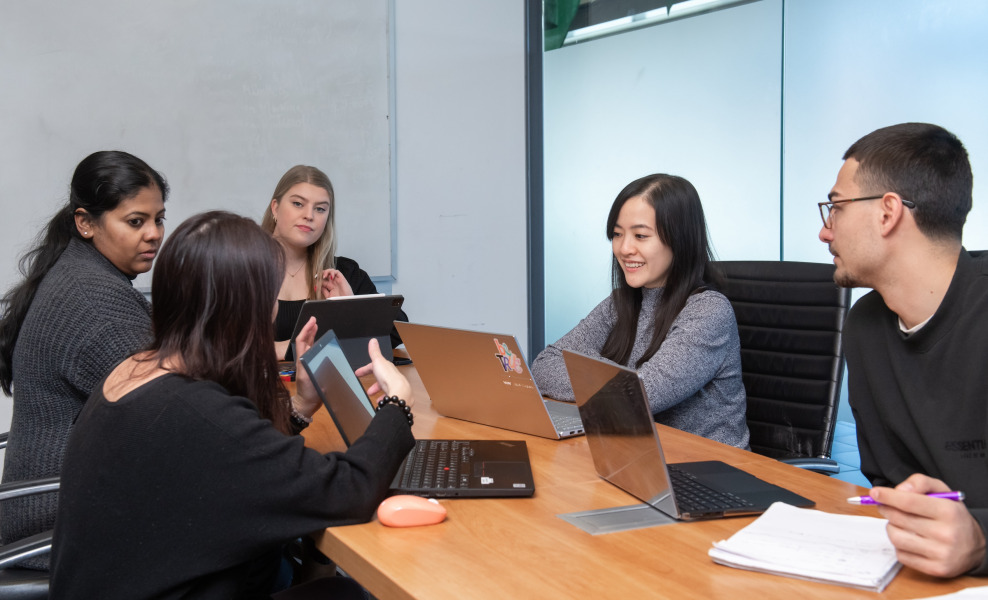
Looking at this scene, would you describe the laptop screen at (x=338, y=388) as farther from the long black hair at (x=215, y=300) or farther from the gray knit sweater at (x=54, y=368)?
the gray knit sweater at (x=54, y=368)

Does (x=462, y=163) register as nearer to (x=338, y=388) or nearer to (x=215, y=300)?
(x=338, y=388)

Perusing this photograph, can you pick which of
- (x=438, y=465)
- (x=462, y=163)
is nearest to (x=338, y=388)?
(x=438, y=465)

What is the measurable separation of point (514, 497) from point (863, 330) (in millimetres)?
735

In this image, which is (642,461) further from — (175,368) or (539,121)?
(539,121)

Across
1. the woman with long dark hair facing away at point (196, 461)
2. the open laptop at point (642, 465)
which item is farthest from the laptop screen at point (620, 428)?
the woman with long dark hair facing away at point (196, 461)

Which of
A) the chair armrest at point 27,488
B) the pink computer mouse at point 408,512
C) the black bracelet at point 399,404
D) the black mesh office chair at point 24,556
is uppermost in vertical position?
the black bracelet at point 399,404

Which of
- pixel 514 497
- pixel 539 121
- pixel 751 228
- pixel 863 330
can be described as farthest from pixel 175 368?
pixel 539 121

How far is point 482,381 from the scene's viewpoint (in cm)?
174

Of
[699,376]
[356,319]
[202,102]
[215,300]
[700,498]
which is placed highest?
[202,102]

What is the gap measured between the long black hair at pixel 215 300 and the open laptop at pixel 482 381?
1.68ft

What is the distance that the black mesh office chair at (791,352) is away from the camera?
2.04 meters

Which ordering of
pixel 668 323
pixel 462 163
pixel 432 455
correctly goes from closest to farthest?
pixel 432 455, pixel 668 323, pixel 462 163

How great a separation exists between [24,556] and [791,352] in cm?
176

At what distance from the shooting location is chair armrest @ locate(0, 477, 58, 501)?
58.5 inches
